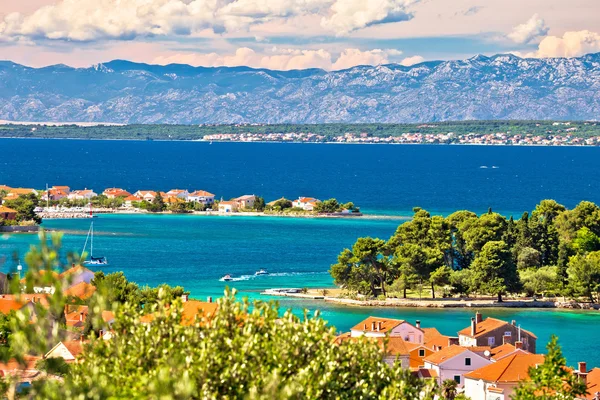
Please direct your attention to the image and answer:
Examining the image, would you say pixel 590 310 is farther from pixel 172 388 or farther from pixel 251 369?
pixel 172 388

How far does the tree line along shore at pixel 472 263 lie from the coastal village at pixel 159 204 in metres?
40.6

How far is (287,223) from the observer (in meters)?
97.5

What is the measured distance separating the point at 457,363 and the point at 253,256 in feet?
136

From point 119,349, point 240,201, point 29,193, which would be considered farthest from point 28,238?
point 119,349

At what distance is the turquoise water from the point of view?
157 ft

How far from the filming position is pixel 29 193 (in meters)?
104

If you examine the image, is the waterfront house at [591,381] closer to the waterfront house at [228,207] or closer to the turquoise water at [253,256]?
the turquoise water at [253,256]

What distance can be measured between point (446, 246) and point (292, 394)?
4880 cm

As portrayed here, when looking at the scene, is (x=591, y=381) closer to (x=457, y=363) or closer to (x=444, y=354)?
(x=457, y=363)

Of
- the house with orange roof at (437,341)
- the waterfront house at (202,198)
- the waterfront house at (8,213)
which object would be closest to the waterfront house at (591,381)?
the house with orange roof at (437,341)

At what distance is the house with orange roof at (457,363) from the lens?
3206 cm

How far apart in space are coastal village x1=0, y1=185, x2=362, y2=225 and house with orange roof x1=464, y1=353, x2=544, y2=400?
7186 cm

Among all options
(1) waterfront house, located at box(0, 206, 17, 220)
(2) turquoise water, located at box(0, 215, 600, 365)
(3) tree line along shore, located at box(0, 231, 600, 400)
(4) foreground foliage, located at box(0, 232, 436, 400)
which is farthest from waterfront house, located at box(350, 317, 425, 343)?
(1) waterfront house, located at box(0, 206, 17, 220)


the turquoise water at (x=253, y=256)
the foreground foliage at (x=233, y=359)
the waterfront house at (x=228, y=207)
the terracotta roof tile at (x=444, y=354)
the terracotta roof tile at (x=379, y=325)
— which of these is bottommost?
the turquoise water at (x=253, y=256)
